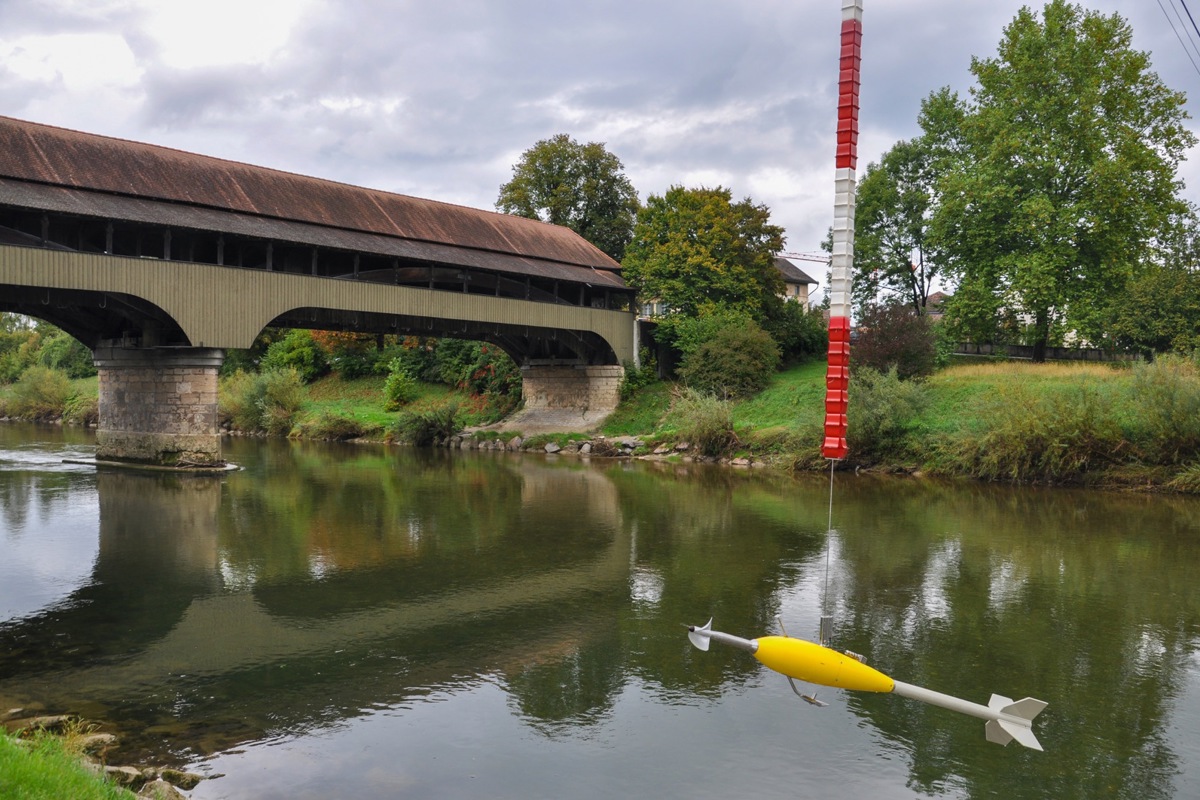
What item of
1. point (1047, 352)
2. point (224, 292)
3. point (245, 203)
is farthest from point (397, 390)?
point (1047, 352)

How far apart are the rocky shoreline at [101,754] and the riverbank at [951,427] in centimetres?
2171

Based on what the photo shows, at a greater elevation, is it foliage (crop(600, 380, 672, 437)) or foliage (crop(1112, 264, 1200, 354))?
foliage (crop(1112, 264, 1200, 354))

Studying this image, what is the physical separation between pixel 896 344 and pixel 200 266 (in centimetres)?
2055

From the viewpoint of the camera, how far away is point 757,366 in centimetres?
3450

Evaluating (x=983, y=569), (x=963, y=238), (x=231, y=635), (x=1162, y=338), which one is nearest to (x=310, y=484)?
(x=231, y=635)

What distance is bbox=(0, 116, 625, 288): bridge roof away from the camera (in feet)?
71.2

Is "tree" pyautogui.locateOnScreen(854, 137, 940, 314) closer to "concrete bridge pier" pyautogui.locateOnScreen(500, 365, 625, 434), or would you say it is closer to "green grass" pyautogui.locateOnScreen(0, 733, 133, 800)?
"concrete bridge pier" pyautogui.locateOnScreen(500, 365, 625, 434)

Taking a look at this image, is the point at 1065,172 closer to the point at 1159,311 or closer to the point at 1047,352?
the point at 1159,311

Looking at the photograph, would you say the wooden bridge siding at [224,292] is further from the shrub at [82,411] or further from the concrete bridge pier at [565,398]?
the shrub at [82,411]

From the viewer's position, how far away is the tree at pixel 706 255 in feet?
120

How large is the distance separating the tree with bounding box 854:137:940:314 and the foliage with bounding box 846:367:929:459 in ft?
42.9

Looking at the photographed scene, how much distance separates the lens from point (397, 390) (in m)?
44.4

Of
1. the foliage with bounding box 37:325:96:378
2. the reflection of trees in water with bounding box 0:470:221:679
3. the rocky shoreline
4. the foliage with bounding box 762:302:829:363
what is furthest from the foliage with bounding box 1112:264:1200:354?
the foliage with bounding box 37:325:96:378

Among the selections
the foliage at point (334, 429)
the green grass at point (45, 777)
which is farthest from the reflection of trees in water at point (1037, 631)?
the foliage at point (334, 429)
